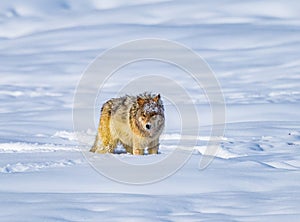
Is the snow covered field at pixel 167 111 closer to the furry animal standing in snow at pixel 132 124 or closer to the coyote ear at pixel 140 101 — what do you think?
the furry animal standing in snow at pixel 132 124

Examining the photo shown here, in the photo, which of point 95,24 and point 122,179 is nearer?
point 122,179

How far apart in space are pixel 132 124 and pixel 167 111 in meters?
4.79

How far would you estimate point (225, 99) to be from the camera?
13.7 metres

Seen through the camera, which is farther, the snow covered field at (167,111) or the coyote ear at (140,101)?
the coyote ear at (140,101)

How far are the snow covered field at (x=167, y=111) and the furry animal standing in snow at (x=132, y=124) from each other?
13.5 inches

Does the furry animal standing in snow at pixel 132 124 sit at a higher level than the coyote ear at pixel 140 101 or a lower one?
lower

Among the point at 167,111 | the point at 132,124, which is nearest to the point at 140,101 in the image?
the point at 132,124

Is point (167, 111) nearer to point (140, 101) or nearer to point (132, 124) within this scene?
point (132, 124)

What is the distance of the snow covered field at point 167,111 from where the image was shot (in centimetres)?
513

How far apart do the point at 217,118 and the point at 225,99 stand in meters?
2.39

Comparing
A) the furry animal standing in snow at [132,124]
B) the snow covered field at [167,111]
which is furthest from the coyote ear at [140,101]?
the snow covered field at [167,111]

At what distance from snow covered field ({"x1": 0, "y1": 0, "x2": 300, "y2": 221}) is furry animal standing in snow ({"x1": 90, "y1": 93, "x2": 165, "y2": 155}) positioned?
342 mm

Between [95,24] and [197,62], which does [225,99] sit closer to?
[197,62]

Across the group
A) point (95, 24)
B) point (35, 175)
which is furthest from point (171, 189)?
point (95, 24)
